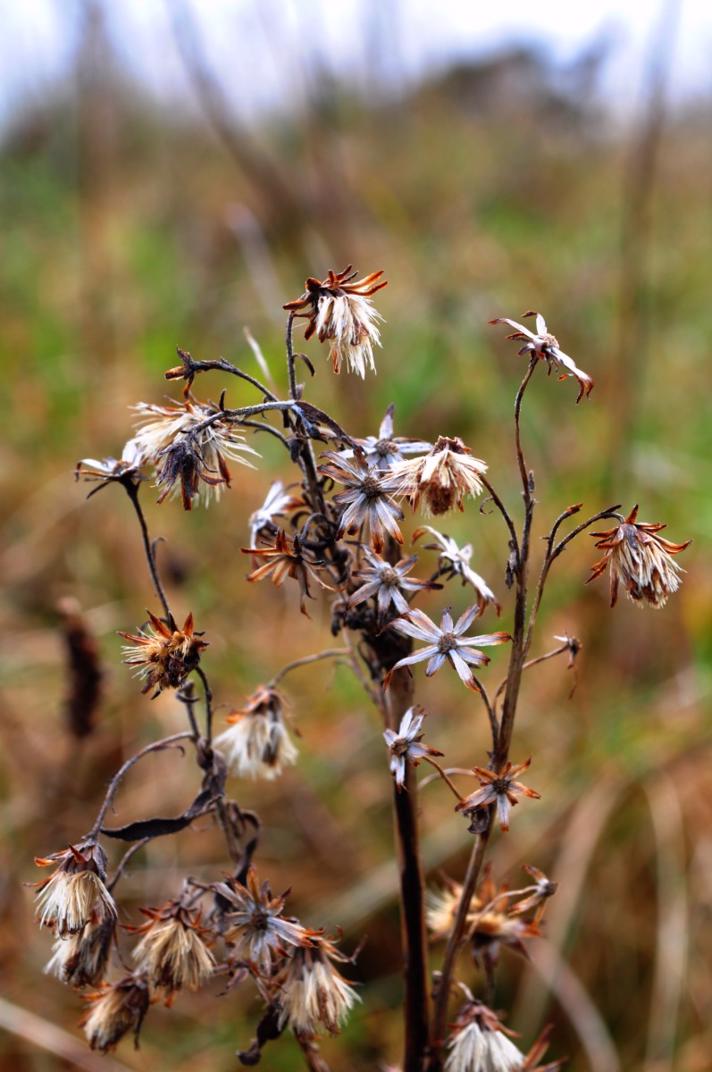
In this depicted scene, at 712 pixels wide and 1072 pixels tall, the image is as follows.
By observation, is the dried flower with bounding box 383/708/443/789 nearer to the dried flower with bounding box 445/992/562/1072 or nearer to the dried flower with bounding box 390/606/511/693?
the dried flower with bounding box 390/606/511/693

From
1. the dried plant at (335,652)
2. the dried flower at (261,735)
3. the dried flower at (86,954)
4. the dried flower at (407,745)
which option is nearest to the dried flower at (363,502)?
the dried plant at (335,652)

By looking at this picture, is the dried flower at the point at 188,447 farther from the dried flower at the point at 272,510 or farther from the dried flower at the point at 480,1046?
the dried flower at the point at 480,1046

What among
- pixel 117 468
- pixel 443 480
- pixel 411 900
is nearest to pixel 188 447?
pixel 117 468

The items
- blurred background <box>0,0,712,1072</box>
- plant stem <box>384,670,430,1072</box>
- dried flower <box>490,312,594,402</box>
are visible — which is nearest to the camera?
dried flower <box>490,312,594,402</box>

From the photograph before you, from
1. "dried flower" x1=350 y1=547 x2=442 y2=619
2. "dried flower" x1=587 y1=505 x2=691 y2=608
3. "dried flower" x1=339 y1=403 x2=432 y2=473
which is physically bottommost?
"dried flower" x1=350 y1=547 x2=442 y2=619

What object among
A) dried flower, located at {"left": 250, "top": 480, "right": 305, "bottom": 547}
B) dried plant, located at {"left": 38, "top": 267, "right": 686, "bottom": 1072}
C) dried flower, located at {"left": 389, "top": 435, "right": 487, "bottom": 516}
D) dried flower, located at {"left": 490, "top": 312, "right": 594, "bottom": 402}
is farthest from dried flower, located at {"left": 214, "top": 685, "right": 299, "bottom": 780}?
dried flower, located at {"left": 490, "top": 312, "right": 594, "bottom": 402}

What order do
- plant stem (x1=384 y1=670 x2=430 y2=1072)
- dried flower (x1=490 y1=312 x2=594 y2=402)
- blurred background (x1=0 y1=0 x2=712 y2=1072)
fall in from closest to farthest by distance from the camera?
1. dried flower (x1=490 y1=312 x2=594 y2=402)
2. plant stem (x1=384 y1=670 x2=430 y2=1072)
3. blurred background (x1=0 y1=0 x2=712 y2=1072)

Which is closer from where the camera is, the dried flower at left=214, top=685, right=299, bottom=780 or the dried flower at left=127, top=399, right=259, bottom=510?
the dried flower at left=127, top=399, right=259, bottom=510
